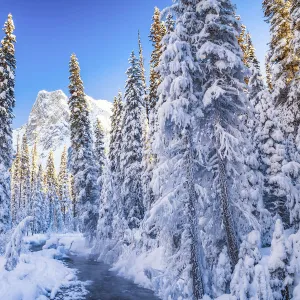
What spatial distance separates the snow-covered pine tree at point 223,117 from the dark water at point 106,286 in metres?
7.90

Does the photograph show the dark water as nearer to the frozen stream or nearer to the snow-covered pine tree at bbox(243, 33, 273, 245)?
the frozen stream

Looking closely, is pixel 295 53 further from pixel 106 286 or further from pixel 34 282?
pixel 34 282

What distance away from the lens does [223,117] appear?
14297 mm

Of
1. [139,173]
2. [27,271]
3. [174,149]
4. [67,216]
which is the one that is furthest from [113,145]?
[67,216]

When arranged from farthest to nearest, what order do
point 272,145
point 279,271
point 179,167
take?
Result: point 272,145 → point 179,167 → point 279,271

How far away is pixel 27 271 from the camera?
61.7 feet

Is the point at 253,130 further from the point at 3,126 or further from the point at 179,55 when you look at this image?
the point at 3,126

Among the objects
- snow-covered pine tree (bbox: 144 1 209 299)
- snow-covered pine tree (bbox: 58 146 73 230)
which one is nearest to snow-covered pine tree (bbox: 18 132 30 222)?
snow-covered pine tree (bbox: 58 146 73 230)

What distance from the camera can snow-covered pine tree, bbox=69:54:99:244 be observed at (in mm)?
35000

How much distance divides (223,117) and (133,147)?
1702 cm

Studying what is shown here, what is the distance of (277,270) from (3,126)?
24566mm

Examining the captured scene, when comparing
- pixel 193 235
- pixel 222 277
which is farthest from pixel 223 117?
pixel 222 277

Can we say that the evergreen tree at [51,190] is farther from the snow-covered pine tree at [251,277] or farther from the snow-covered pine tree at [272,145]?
the snow-covered pine tree at [251,277]

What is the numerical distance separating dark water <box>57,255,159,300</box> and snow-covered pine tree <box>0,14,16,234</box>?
8133 mm
